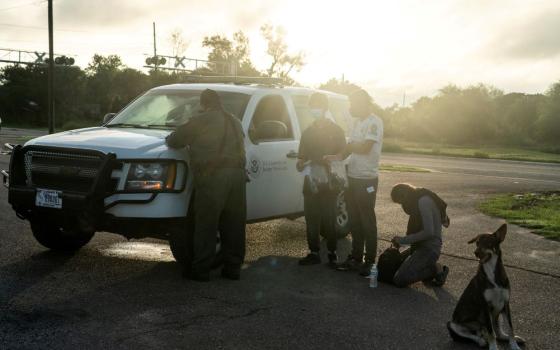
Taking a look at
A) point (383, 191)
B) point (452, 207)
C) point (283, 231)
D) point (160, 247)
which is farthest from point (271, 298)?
point (383, 191)

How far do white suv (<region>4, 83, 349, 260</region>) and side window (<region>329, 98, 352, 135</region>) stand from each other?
6.67 ft

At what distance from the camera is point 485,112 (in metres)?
78.1

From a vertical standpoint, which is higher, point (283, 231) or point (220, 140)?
point (220, 140)

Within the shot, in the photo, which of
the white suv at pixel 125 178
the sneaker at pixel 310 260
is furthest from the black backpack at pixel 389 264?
the white suv at pixel 125 178

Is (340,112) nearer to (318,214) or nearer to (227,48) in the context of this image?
(318,214)

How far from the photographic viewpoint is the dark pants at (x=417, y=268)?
666 centimetres

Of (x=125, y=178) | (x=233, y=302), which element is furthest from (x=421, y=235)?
(x=125, y=178)

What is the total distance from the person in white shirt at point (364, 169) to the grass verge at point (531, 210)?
4239mm

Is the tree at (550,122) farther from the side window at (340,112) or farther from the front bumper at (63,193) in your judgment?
the front bumper at (63,193)

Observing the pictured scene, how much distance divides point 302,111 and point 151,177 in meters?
3.14

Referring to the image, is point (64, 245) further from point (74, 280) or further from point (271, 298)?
point (271, 298)

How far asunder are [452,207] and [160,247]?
7.37 meters

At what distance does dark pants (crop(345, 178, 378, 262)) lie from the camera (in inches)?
281

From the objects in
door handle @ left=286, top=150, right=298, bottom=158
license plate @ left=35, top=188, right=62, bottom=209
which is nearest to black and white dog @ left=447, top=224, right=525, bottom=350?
door handle @ left=286, top=150, right=298, bottom=158
